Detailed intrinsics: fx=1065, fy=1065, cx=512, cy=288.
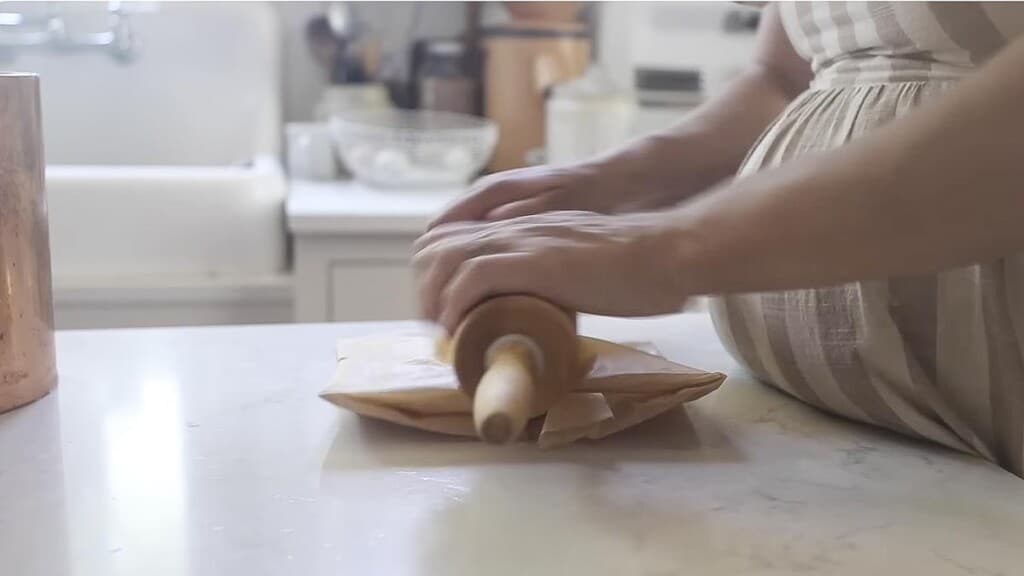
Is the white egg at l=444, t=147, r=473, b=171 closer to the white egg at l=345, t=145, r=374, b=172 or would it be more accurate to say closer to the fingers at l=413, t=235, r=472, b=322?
the white egg at l=345, t=145, r=374, b=172

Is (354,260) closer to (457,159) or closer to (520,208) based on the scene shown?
(457,159)

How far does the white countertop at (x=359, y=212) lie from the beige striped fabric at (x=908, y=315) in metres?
0.77

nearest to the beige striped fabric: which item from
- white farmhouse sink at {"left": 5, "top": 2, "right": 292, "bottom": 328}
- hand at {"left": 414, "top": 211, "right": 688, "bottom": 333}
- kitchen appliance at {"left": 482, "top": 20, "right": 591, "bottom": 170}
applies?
hand at {"left": 414, "top": 211, "right": 688, "bottom": 333}

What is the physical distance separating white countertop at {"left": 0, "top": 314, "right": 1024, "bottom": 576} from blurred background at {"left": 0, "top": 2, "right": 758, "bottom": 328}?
73 centimetres

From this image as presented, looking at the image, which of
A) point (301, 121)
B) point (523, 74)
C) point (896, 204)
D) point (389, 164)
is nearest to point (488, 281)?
point (896, 204)

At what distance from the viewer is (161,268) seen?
1392mm

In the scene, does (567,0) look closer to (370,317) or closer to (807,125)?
(370,317)

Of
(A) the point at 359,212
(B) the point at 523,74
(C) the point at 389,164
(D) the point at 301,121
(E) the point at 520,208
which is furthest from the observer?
(D) the point at 301,121

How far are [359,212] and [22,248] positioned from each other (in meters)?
0.82

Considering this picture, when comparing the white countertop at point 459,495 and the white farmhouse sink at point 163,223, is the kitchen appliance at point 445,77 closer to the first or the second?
the white farmhouse sink at point 163,223

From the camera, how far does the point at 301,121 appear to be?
189 cm

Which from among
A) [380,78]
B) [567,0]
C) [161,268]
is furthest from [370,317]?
[567,0]

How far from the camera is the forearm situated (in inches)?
15.3

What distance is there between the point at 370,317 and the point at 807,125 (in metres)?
0.92
